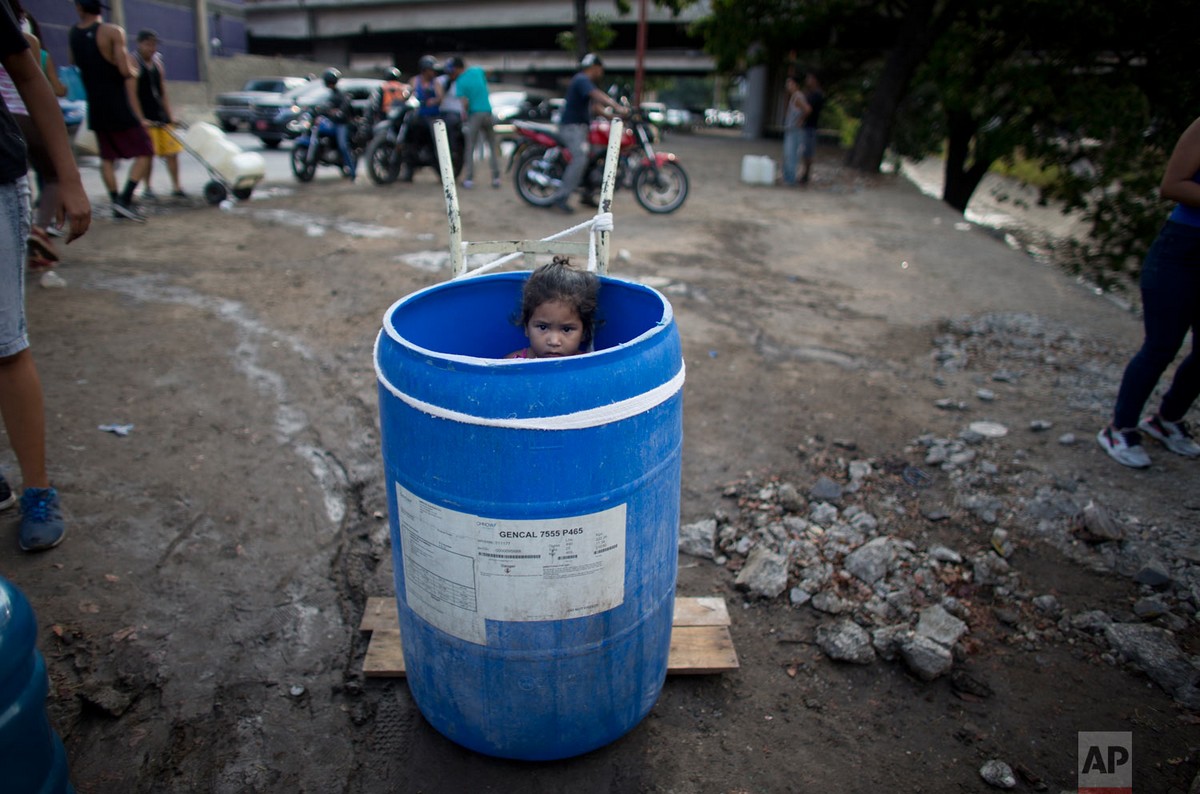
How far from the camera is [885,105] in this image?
43.2 feet

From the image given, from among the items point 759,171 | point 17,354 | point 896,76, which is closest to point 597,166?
point 759,171

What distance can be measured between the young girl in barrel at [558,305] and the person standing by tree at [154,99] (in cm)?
635

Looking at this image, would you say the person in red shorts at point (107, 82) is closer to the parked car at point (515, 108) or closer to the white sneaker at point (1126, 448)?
the white sneaker at point (1126, 448)

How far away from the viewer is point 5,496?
8.02ft

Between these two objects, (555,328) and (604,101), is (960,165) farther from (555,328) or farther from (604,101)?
(555,328)

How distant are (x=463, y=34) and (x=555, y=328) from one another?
45871 millimetres

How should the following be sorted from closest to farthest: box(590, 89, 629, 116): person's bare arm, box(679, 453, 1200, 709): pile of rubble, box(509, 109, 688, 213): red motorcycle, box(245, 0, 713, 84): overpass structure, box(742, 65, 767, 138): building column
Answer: box(679, 453, 1200, 709): pile of rubble
box(590, 89, 629, 116): person's bare arm
box(509, 109, 688, 213): red motorcycle
box(742, 65, 767, 138): building column
box(245, 0, 713, 84): overpass structure

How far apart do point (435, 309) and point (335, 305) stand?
3161 millimetres

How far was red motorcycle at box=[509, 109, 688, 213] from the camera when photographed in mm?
8155

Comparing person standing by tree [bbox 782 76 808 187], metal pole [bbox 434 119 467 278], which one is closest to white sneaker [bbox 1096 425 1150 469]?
metal pole [bbox 434 119 467 278]

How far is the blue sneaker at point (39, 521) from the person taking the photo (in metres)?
2.25

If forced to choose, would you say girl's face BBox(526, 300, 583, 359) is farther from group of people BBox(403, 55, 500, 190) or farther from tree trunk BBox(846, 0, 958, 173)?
tree trunk BBox(846, 0, 958, 173)

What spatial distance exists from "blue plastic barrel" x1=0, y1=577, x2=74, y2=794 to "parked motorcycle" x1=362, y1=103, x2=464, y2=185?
8.85m

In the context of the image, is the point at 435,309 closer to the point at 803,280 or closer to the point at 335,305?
the point at 335,305
